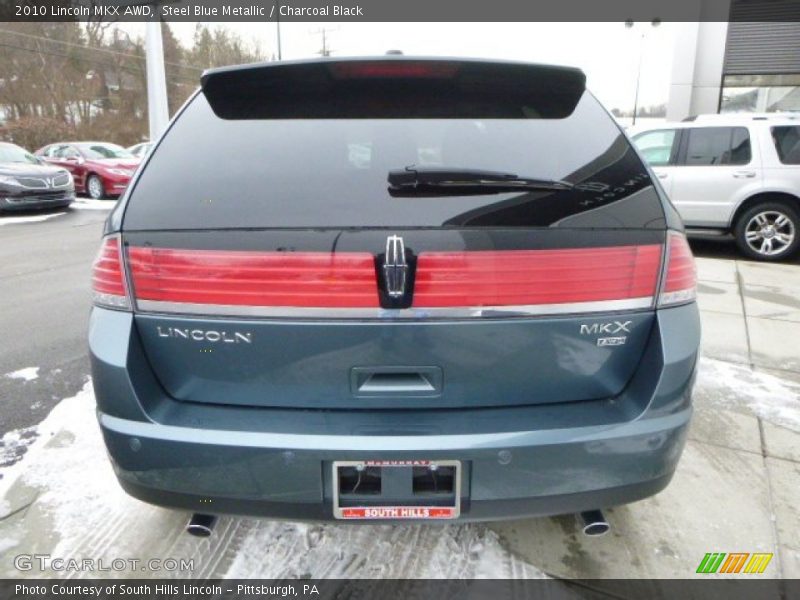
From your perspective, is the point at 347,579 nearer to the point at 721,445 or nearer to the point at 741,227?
the point at 721,445

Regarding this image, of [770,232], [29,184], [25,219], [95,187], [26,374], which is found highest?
[29,184]

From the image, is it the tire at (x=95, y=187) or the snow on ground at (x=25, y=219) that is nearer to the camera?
the snow on ground at (x=25, y=219)

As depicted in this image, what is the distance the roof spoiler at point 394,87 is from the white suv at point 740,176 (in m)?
6.15

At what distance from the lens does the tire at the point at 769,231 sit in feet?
23.1

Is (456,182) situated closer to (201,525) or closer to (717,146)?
(201,525)

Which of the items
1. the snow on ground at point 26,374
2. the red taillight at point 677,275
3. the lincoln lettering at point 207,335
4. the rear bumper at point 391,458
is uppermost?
the red taillight at point 677,275

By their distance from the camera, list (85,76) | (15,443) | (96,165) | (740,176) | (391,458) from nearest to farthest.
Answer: (391,458)
(15,443)
(740,176)
(96,165)
(85,76)

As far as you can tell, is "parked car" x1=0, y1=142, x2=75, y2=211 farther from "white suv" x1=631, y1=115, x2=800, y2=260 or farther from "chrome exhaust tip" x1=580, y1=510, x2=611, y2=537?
"chrome exhaust tip" x1=580, y1=510, x2=611, y2=537

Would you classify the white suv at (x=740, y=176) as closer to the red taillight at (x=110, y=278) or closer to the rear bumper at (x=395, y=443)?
the rear bumper at (x=395, y=443)

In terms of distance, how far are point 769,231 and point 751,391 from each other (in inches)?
191

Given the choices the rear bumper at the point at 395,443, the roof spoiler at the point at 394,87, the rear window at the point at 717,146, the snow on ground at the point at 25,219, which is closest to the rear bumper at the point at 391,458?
the rear bumper at the point at 395,443

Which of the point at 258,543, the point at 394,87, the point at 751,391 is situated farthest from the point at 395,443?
the point at 751,391

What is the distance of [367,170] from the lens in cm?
161

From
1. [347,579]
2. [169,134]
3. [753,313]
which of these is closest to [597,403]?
[347,579]
